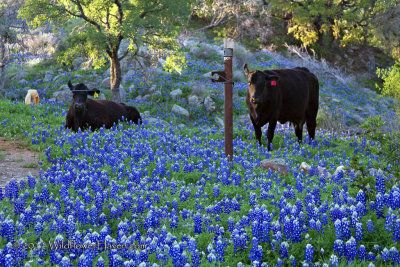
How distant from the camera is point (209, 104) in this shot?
79.8ft

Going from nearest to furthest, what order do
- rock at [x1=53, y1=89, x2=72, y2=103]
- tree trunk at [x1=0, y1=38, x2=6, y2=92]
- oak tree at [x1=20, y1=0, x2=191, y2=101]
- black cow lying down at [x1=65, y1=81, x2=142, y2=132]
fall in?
black cow lying down at [x1=65, y1=81, x2=142, y2=132], oak tree at [x1=20, y1=0, x2=191, y2=101], rock at [x1=53, y1=89, x2=72, y2=103], tree trunk at [x1=0, y1=38, x2=6, y2=92]

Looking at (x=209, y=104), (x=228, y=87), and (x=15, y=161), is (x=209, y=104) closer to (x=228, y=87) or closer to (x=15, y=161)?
(x=228, y=87)

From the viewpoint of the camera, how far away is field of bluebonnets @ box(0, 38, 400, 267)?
5625mm

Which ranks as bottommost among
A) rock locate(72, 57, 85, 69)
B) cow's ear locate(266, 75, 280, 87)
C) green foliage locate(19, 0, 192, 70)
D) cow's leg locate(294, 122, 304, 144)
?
rock locate(72, 57, 85, 69)

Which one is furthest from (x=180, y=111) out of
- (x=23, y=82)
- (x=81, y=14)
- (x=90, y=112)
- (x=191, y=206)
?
(x=191, y=206)

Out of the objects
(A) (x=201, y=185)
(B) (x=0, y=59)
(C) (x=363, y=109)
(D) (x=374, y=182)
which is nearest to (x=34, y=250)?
(A) (x=201, y=185)

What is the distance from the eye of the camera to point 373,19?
133 feet

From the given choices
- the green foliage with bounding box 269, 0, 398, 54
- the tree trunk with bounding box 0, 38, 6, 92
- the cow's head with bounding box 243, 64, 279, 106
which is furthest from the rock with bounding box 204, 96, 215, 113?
the green foliage with bounding box 269, 0, 398, 54

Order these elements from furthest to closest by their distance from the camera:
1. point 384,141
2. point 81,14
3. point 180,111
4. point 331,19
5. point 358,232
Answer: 1. point 331,19
2. point 180,111
3. point 81,14
4. point 384,141
5. point 358,232

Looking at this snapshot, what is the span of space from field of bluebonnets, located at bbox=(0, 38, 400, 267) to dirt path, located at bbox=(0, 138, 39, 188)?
319mm

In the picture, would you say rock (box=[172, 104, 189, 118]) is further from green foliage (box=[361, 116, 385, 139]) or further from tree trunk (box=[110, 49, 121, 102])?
green foliage (box=[361, 116, 385, 139])

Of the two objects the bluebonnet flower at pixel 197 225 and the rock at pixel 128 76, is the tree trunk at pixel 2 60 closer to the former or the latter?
the rock at pixel 128 76

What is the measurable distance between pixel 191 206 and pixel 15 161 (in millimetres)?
5301

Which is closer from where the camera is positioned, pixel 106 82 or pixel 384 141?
pixel 384 141
